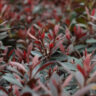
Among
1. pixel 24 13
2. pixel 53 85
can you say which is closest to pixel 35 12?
pixel 24 13

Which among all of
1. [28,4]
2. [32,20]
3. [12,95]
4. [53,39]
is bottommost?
[12,95]

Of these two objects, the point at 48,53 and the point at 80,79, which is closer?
the point at 80,79

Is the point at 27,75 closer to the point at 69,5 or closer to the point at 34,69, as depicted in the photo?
the point at 34,69

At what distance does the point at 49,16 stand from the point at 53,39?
189 cm

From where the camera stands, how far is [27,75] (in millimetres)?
1664

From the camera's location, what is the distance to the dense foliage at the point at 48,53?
140 centimetres

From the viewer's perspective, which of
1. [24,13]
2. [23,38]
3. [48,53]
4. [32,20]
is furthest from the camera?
[24,13]

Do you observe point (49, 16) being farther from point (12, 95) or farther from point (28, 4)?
point (12, 95)

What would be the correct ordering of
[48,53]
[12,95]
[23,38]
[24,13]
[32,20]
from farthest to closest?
[24,13], [32,20], [23,38], [48,53], [12,95]

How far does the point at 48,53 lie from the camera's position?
199cm

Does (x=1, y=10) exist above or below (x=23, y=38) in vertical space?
above

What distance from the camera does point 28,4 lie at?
157 inches

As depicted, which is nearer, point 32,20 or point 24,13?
point 32,20

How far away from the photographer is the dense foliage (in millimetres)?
1404
